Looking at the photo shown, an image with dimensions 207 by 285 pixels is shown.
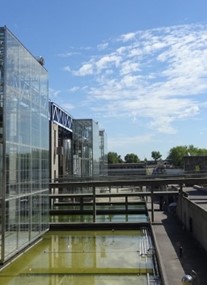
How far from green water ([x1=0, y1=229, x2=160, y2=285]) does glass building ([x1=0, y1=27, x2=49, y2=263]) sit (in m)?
1.37

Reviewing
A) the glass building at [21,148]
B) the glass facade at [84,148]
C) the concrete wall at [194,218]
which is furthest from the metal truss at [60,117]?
the glass building at [21,148]

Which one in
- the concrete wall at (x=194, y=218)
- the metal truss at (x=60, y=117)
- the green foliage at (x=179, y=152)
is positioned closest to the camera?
the concrete wall at (x=194, y=218)

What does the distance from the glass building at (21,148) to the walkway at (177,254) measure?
912cm

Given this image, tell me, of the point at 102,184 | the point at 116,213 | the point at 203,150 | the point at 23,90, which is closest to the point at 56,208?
the point at 116,213

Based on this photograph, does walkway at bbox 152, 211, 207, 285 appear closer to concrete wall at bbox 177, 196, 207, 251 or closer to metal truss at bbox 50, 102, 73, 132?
concrete wall at bbox 177, 196, 207, 251

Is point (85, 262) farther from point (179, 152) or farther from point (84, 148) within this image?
point (179, 152)

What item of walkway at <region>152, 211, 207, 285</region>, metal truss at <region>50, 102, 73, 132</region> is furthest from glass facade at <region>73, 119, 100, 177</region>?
walkway at <region>152, 211, 207, 285</region>

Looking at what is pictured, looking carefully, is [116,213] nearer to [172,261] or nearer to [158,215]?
[158,215]

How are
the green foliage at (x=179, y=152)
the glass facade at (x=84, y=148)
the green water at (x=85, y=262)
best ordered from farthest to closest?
the green foliage at (x=179, y=152) < the glass facade at (x=84, y=148) < the green water at (x=85, y=262)

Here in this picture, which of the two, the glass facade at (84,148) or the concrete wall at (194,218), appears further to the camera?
the glass facade at (84,148)

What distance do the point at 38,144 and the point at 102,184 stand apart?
13.2m

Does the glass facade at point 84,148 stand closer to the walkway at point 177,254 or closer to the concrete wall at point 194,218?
the concrete wall at point 194,218

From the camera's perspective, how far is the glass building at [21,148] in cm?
2581

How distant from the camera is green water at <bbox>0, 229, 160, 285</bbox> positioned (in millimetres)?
23062
